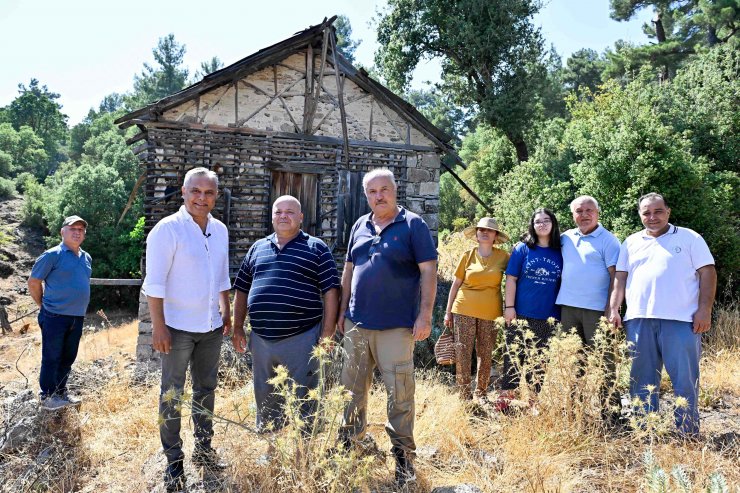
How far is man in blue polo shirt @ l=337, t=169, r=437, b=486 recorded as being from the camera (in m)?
3.26

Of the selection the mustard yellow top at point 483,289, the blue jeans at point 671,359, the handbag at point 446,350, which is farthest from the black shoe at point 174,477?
the blue jeans at point 671,359

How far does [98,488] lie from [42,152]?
4529cm

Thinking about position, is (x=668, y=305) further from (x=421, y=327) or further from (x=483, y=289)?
(x=421, y=327)

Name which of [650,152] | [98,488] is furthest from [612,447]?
[650,152]

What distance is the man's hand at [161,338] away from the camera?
3.16m

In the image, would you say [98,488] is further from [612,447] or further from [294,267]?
[612,447]

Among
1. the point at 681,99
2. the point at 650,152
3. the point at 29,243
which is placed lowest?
the point at 29,243

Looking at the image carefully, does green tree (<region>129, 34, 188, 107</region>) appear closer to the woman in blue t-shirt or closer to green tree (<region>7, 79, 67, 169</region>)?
green tree (<region>7, 79, 67, 169</region>)

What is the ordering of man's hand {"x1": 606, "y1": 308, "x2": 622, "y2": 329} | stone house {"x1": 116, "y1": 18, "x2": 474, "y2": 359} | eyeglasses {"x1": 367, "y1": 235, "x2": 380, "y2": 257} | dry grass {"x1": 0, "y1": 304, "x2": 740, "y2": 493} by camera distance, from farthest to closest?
stone house {"x1": 116, "y1": 18, "x2": 474, "y2": 359} < man's hand {"x1": 606, "y1": 308, "x2": 622, "y2": 329} < eyeglasses {"x1": 367, "y1": 235, "x2": 380, "y2": 257} < dry grass {"x1": 0, "y1": 304, "x2": 740, "y2": 493}

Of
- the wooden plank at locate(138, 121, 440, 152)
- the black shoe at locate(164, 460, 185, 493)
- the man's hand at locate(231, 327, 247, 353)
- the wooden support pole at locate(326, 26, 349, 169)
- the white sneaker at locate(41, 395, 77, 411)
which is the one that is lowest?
the white sneaker at locate(41, 395, 77, 411)

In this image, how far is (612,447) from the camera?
3.41 m

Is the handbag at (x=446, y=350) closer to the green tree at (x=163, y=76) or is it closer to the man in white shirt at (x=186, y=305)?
the man in white shirt at (x=186, y=305)

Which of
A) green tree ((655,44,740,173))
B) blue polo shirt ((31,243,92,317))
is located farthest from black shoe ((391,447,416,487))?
green tree ((655,44,740,173))

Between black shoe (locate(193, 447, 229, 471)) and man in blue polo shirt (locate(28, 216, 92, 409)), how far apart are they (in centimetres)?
206
